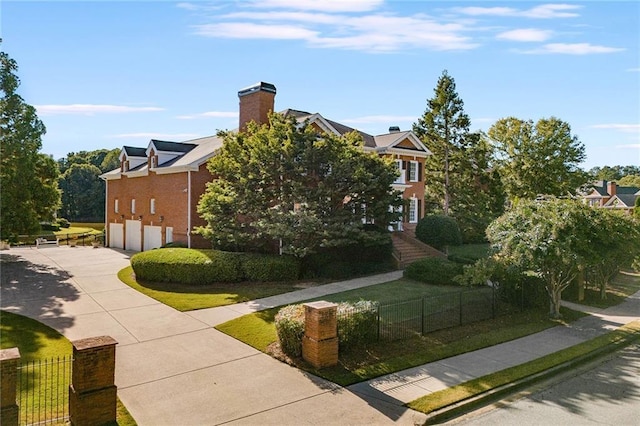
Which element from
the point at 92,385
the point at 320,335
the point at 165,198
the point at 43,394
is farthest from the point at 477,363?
the point at 165,198

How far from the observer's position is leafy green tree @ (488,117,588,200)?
4197cm

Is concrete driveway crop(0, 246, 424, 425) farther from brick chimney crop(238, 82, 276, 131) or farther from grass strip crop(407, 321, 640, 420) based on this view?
brick chimney crop(238, 82, 276, 131)

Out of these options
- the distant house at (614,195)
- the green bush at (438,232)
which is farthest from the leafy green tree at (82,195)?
the distant house at (614,195)

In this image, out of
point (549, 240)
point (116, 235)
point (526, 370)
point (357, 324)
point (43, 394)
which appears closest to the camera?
point (43, 394)

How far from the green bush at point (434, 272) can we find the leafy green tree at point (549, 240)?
147 inches

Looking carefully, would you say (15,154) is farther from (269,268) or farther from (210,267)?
(269,268)

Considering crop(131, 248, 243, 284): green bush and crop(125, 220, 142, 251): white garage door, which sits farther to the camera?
crop(125, 220, 142, 251): white garage door

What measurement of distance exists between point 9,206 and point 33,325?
13.3 m

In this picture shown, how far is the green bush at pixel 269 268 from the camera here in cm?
2123

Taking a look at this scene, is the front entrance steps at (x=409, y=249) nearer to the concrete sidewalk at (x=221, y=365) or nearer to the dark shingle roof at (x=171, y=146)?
the concrete sidewalk at (x=221, y=365)

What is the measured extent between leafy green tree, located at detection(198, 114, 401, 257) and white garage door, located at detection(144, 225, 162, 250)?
9.29 metres

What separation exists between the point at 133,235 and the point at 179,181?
9.14m

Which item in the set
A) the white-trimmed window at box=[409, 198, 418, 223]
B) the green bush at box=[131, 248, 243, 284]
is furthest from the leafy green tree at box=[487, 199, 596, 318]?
the white-trimmed window at box=[409, 198, 418, 223]

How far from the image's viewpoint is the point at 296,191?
69.9 feet
